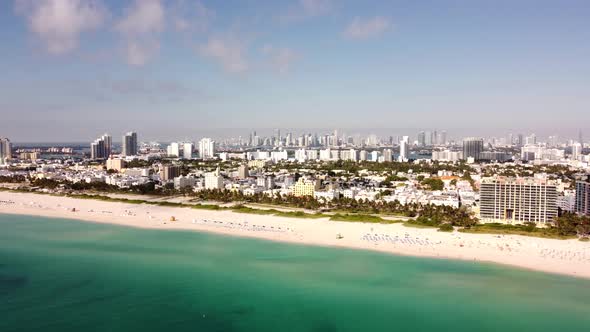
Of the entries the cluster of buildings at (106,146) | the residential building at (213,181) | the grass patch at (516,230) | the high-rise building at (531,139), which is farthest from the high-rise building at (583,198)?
the high-rise building at (531,139)

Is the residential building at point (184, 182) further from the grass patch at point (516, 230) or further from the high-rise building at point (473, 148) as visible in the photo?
the high-rise building at point (473, 148)

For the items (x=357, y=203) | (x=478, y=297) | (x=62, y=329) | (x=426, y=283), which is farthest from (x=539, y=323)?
(x=357, y=203)

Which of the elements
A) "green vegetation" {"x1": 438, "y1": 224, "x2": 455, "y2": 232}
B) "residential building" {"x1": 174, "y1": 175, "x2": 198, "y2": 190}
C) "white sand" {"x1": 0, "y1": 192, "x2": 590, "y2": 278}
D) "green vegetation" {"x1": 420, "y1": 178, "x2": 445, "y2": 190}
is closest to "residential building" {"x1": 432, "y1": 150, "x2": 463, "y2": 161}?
"green vegetation" {"x1": 420, "y1": 178, "x2": 445, "y2": 190}

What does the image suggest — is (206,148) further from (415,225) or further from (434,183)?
(415,225)

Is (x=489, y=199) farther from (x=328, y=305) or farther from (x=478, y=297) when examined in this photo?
(x=328, y=305)

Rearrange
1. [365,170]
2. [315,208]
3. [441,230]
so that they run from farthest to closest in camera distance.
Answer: [365,170]
[315,208]
[441,230]
